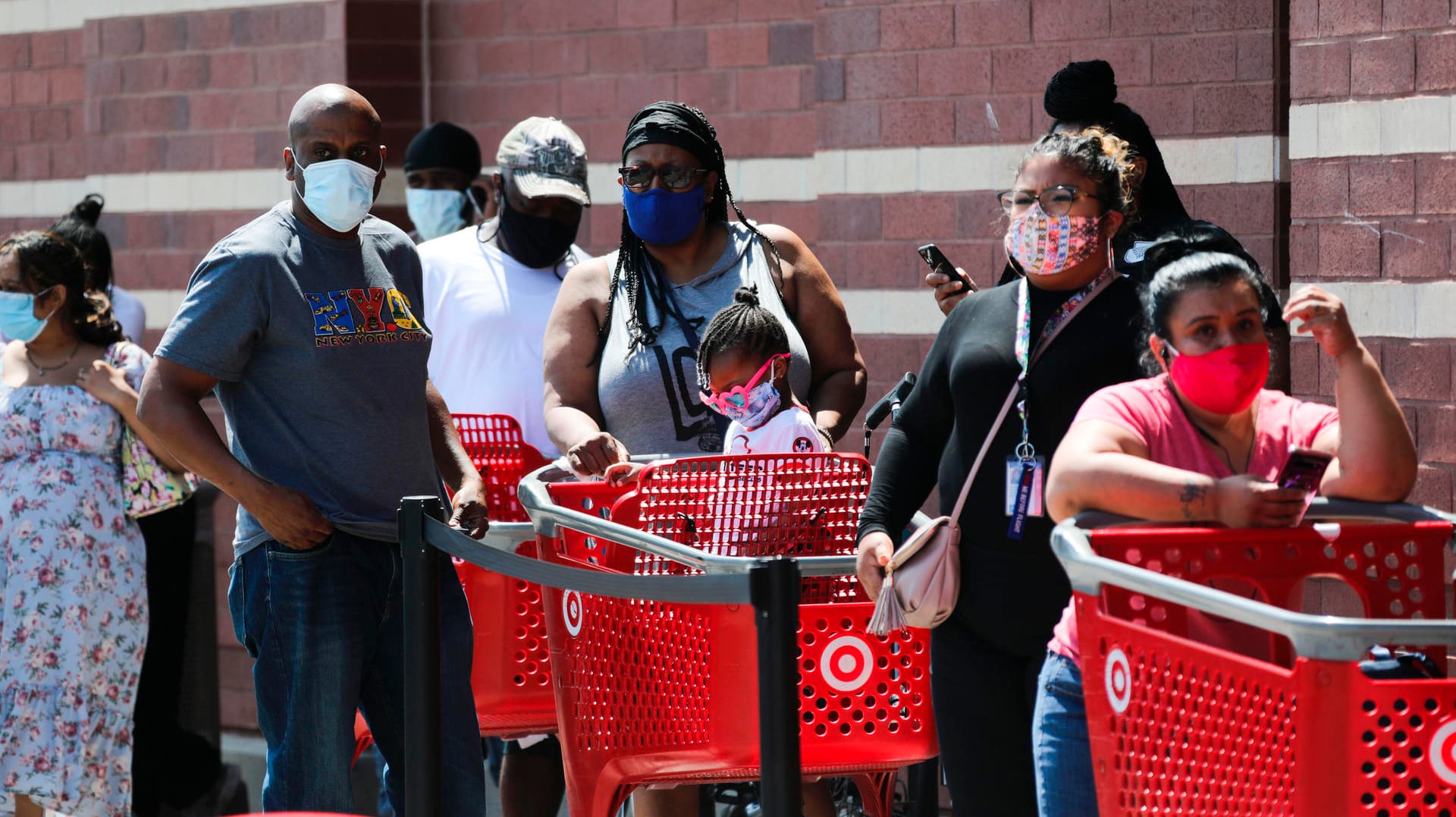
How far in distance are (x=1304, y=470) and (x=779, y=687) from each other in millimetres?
998

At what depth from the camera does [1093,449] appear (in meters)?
3.19

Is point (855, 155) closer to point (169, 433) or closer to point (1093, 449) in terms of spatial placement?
point (169, 433)

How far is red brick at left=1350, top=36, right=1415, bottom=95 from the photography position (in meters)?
5.68

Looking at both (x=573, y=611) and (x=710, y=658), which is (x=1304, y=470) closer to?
Result: (x=710, y=658)

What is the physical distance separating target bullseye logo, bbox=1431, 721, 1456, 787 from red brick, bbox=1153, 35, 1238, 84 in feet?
13.3

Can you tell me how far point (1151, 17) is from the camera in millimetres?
6352

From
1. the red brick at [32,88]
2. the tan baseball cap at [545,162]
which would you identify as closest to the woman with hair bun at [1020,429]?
the tan baseball cap at [545,162]

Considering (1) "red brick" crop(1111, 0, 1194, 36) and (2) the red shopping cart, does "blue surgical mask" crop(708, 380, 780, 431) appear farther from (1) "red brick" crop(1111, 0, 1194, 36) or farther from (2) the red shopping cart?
(1) "red brick" crop(1111, 0, 1194, 36)

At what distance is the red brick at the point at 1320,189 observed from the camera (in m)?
5.84

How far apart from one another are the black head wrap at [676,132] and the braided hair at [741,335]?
59 cm

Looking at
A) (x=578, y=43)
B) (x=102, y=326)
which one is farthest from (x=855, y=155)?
(x=102, y=326)

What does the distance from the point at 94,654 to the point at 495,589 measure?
2.42 meters

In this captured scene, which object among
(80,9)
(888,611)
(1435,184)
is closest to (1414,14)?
(1435,184)

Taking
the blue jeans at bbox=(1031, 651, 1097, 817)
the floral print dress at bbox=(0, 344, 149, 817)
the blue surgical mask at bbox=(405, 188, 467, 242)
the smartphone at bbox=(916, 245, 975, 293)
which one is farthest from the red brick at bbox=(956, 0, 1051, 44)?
the blue jeans at bbox=(1031, 651, 1097, 817)
